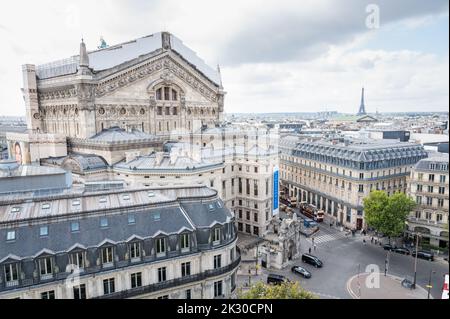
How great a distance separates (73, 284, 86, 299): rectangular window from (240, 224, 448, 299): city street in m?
24.4

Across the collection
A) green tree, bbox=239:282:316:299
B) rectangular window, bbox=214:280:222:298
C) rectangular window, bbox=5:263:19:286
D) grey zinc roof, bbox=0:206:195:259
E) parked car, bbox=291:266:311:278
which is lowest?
parked car, bbox=291:266:311:278

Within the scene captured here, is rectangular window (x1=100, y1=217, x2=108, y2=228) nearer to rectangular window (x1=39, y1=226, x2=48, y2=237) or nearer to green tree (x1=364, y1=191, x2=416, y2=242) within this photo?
rectangular window (x1=39, y1=226, x2=48, y2=237)

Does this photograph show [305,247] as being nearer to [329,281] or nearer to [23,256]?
[329,281]

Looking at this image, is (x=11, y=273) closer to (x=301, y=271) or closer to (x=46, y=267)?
(x=46, y=267)

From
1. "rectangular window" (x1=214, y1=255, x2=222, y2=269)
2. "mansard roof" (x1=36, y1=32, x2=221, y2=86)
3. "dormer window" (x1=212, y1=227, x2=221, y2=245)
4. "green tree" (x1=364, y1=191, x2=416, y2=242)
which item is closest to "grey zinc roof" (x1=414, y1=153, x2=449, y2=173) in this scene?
"green tree" (x1=364, y1=191, x2=416, y2=242)

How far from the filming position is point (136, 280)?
3359 cm

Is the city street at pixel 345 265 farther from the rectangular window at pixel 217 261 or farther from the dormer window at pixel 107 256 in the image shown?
the dormer window at pixel 107 256

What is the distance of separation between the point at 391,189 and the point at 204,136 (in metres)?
41.9

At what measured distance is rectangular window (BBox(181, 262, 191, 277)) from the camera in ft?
117

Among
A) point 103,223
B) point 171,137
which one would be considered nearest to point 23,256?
point 103,223

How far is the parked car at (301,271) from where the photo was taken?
5109 cm

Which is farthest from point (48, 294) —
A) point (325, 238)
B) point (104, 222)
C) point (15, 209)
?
point (325, 238)

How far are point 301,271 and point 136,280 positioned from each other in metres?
27.0

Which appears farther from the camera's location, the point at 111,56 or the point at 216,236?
the point at 111,56
